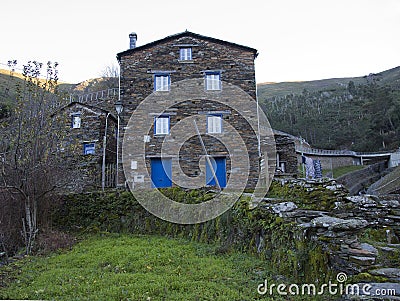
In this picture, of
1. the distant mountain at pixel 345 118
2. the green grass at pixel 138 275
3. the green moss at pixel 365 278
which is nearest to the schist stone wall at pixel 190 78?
the green grass at pixel 138 275

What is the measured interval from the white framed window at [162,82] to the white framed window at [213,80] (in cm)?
207

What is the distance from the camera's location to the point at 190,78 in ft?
62.0

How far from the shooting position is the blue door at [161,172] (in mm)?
17672

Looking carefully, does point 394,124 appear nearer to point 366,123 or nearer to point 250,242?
point 366,123

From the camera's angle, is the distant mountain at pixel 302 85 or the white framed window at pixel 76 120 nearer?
the white framed window at pixel 76 120

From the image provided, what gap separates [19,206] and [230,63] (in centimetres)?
1274

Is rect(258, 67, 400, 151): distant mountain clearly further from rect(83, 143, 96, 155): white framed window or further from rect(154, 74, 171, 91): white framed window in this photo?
rect(83, 143, 96, 155): white framed window

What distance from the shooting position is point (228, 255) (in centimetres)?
770

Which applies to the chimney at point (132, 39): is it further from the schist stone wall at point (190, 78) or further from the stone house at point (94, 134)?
the stone house at point (94, 134)

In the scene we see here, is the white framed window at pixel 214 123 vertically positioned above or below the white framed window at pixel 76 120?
below

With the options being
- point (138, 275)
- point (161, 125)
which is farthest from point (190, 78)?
point (138, 275)

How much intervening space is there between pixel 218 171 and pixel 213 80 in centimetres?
492

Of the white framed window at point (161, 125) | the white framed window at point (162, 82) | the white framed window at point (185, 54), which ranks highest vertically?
the white framed window at point (185, 54)

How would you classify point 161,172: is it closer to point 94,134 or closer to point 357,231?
point 94,134
